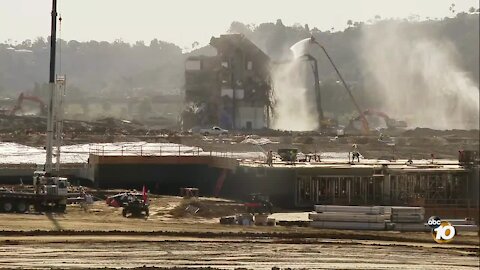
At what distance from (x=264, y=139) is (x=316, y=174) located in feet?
116

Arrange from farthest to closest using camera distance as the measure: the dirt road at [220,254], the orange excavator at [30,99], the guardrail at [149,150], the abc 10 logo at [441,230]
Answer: the orange excavator at [30,99] → the guardrail at [149,150] → the abc 10 logo at [441,230] → the dirt road at [220,254]

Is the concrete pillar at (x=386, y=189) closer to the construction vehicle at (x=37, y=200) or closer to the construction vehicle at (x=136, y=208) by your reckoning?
the construction vehicle at (x=136, y=208)

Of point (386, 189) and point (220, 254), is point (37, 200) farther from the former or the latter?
point (386, 189)

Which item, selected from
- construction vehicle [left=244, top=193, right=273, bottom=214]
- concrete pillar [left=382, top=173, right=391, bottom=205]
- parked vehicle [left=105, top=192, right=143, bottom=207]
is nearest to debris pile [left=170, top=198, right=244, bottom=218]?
construction vehicle [left=244, top=193, right=273, bottom=214]

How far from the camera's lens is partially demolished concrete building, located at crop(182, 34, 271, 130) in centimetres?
12462

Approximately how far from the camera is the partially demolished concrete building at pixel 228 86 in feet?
409

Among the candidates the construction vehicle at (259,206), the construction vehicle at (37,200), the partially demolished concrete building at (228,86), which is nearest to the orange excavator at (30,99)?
the partially demolished concrete building at (228,86)

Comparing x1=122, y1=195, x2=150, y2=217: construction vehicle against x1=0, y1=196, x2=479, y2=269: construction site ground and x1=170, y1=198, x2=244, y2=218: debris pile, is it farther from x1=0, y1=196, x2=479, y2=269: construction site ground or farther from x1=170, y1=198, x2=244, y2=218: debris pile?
x1=170, y1=198, x2=244, y2=218: debris pile

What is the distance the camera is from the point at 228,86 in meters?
126

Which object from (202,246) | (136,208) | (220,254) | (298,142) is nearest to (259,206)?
(136,208)

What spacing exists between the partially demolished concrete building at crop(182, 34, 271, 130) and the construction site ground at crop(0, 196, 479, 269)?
7635 cm

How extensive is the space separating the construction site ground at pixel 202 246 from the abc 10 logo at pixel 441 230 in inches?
18.4

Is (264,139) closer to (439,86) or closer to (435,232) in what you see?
(435,232)

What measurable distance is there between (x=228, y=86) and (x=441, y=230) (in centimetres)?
8273
